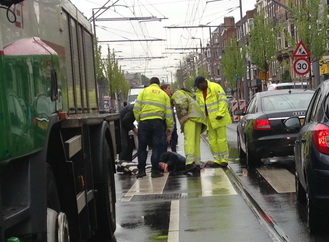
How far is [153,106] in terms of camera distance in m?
13.6

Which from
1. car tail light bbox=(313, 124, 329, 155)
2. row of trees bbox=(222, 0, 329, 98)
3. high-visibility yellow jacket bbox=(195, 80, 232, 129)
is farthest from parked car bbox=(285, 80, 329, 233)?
row of trees bbox=(222, 0, 329, 98)

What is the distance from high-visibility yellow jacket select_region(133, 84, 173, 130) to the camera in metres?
13.6

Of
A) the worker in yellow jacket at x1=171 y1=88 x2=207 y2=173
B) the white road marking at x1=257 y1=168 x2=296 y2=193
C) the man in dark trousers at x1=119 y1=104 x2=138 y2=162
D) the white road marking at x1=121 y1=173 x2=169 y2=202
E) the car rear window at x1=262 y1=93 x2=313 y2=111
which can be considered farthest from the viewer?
the man in dark trousers at x1=119 y1=104 x2=138 y2=162

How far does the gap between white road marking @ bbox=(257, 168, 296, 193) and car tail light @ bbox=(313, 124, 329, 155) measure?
3.57 m

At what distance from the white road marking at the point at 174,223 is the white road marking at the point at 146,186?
1129 mm

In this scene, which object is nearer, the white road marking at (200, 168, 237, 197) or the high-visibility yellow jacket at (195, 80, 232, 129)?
the white road marking at (200, 168, 237, 197)

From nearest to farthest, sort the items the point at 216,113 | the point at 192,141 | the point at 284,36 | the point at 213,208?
the point at 213,208 < the point at 192,141 < the point at 216,113 < the point at 284,36

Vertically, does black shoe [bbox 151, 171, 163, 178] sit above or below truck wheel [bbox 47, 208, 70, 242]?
below

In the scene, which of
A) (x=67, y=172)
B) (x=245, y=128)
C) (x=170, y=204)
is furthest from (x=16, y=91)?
(x=245, y=128)

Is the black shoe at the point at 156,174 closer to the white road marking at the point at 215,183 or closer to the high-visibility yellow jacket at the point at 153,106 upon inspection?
the white road marking at the point at 215,183

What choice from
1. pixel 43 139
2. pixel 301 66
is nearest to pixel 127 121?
pixel 301 66

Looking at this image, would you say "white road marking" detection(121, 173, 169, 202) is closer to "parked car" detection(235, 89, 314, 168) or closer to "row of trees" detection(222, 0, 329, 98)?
"parked car" detection(235, 89, 314, 168)

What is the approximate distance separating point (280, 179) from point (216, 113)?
282 centimetres

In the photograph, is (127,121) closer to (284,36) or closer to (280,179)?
(280,179)
